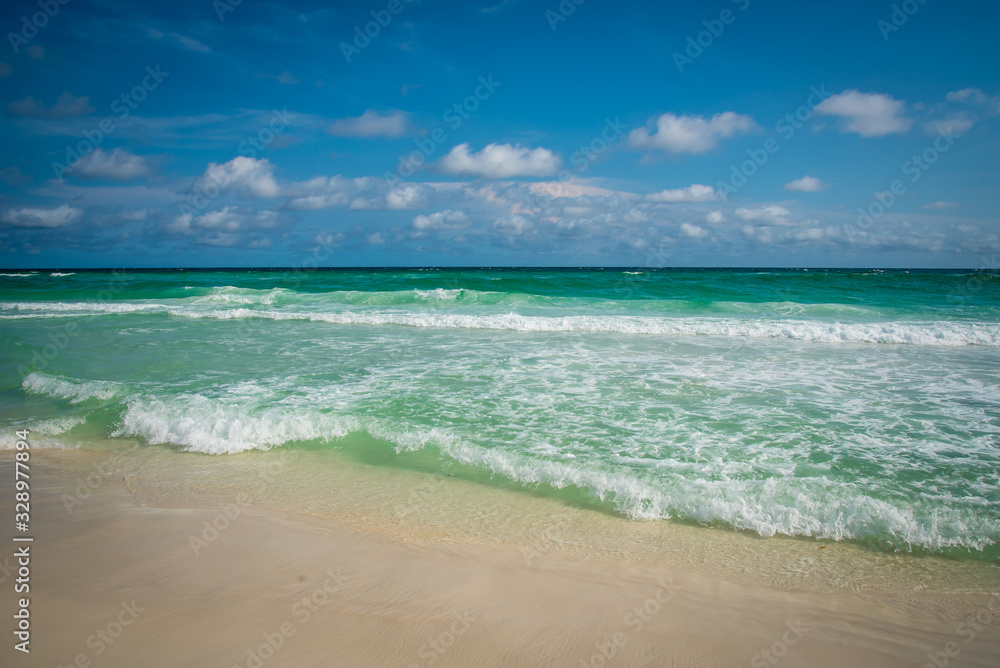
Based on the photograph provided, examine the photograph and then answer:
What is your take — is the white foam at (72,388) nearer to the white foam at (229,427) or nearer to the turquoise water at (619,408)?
the turquoise water at (619,408)

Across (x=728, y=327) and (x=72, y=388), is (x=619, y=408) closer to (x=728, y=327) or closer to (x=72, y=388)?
(x=72, y=388)

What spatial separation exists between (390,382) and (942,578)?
6.94 m

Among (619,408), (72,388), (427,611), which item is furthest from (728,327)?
(72,388)

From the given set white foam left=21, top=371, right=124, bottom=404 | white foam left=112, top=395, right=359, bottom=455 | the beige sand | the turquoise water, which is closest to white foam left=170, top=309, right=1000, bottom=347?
the turquoise water

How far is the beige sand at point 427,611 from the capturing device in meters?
2.65

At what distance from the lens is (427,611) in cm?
298

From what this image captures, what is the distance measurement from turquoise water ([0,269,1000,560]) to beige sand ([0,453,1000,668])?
38.4 inches

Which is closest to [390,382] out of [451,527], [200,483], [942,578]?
[200,483]

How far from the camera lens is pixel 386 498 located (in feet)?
14.9

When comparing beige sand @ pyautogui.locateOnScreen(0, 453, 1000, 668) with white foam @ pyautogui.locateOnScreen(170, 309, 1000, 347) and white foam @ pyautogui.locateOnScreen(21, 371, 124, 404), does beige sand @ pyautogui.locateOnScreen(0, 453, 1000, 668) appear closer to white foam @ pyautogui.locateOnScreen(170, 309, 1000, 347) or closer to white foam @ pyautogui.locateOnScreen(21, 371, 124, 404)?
white foam @ pyautogui.locateOnScreen(21, 371, 124, 404)

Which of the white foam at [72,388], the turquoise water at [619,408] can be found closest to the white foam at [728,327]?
the turquoise water at [619,408]

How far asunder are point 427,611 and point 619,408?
4.38m

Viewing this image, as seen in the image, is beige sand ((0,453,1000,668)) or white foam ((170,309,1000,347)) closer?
beige sand ((0,453,1000,668))

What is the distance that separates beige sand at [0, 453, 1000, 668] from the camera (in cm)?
265
